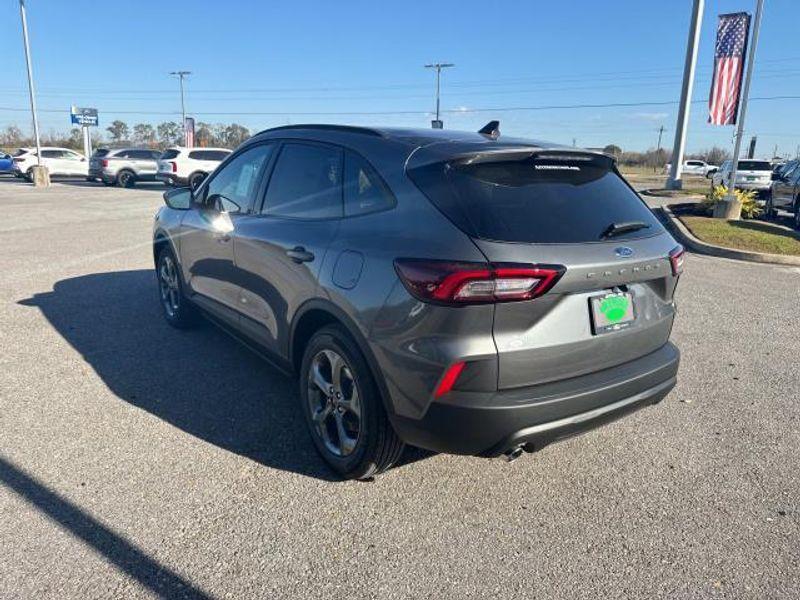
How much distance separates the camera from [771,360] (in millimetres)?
4906

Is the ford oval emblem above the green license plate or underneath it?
above

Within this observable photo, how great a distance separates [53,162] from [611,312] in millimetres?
34324

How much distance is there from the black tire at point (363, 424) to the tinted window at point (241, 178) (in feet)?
4.56

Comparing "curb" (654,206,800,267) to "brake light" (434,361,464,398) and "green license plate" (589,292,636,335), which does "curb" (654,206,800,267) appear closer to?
→ "green license plate" (589,292,636,335)

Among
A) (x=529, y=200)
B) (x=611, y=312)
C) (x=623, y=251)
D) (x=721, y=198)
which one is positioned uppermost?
(x=529, y=200)

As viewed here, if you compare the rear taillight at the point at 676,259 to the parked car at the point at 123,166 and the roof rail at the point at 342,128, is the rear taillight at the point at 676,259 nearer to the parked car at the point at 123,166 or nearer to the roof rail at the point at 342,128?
the roof rail at the point at 342,128

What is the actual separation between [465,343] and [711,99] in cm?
2145

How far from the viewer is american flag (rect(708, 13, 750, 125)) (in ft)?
60.1

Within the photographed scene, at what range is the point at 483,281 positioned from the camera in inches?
89.6

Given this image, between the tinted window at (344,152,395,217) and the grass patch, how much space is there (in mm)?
9420

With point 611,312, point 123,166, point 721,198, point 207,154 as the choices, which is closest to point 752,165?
point 721,198

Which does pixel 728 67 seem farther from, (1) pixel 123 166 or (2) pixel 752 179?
(1) pixel 123 166

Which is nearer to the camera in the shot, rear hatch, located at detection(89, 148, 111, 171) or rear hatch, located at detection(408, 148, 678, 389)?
rear hatch, located at detection(408, 148, 678, 389)

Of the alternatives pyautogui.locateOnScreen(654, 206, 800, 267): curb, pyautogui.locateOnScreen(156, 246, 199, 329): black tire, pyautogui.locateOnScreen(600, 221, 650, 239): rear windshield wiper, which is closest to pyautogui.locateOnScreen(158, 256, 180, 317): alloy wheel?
pyautogui.locateOnScreen(156, 246, 199, 329): black tire
